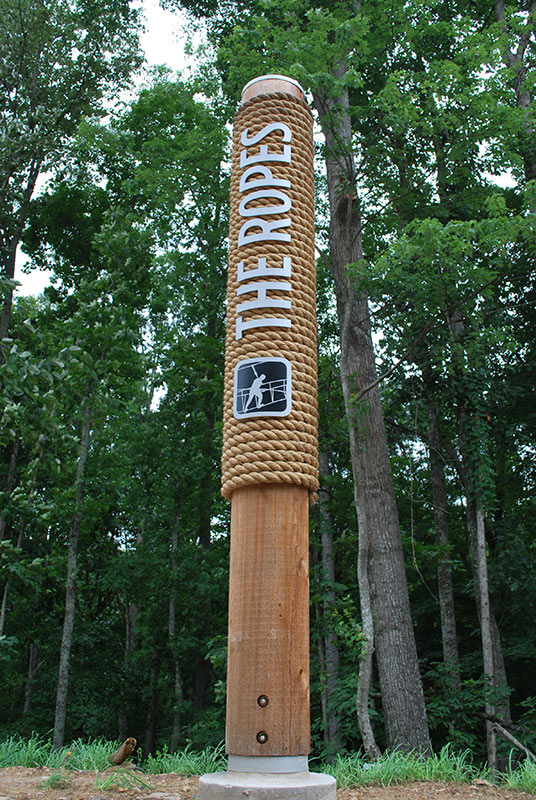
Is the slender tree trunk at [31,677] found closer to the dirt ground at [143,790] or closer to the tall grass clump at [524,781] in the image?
the dirt ground at [143,790]

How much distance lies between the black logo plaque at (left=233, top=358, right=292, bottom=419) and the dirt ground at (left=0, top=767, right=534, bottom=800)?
5.83 ft

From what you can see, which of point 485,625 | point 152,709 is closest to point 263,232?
point 485,625

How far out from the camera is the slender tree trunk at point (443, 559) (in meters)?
9.82

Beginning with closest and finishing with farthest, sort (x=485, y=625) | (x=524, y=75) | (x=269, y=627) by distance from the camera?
(x=269, y=627), (x=485, y=625), (x=524, y=75)

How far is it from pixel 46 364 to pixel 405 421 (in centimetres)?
746

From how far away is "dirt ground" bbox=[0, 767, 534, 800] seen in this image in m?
3.05

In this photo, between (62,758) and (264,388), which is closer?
(264,388)

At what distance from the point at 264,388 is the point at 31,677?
15.5 metres

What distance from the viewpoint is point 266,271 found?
222 centimetres

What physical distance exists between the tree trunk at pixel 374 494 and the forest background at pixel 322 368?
33 millimetres

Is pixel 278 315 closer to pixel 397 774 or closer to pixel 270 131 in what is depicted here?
pixel 270 131

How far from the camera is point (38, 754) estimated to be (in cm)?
429

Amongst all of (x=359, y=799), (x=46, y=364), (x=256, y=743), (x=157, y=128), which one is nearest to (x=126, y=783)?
(x=359, y=799)

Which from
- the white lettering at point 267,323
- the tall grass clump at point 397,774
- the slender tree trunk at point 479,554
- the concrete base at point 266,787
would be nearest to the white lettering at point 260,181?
the white lettering at point 267,323
